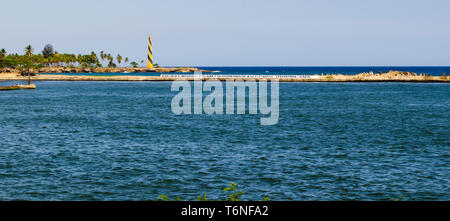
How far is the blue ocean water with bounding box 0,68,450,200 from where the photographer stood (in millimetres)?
23609

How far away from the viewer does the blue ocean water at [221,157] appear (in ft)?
77.5

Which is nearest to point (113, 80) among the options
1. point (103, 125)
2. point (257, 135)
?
point (103, 125)

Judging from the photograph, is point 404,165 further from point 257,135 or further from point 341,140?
point 257,135

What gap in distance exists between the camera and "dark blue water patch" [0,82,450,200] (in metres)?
23.6

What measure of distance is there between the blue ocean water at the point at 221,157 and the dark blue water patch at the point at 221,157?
0.07m

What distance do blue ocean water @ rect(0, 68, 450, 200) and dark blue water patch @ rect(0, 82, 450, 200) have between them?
2.8 inches

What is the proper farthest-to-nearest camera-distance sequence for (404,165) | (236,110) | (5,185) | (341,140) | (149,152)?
(236,110) → (341,140) → (149,152) → (404,165) → (5,185)

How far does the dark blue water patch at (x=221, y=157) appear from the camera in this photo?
77.5 ft

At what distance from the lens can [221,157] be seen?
32.3 metres
